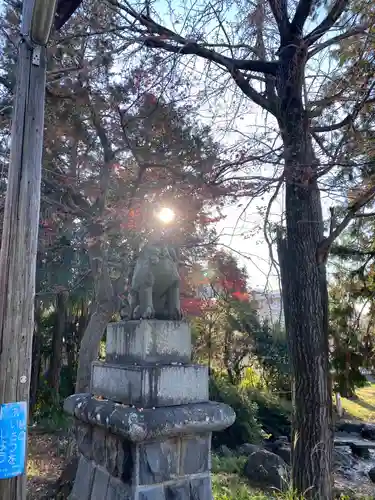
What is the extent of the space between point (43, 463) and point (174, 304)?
606 cm

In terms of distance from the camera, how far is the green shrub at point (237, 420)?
9430 mm

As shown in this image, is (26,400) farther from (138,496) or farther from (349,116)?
(349,116)

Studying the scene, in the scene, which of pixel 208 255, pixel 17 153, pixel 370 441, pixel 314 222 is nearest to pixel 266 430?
pixel 370 441

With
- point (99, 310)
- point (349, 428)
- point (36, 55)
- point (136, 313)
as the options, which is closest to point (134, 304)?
point (136, 313)

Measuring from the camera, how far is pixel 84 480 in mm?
2781

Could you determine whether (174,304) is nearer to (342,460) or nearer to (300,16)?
(300,16)

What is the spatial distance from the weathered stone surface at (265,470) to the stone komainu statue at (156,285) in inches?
205

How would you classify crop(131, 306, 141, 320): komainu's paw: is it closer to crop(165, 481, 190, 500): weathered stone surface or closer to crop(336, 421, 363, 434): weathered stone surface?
crop(165, 481, 190, 500): weathered stone surface

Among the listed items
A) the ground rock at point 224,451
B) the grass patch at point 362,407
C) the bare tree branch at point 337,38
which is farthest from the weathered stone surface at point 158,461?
→ the grass patch at point 362,407

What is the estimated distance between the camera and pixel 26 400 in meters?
2.31

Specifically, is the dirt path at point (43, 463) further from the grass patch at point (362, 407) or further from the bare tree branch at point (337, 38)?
the grass patch at point (362, 407)

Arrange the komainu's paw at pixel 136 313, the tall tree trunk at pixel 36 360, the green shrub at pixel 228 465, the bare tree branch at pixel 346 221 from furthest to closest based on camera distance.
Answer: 1. the tall tree trunk at pixel 36 360
2. the green shrub at pixel 228 465
3. the bare tree branch at pixel 346 221
4. the komainu's paw at pixel 136 313

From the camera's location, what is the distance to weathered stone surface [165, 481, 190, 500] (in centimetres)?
240

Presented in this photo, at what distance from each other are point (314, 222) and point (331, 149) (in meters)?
1.04
